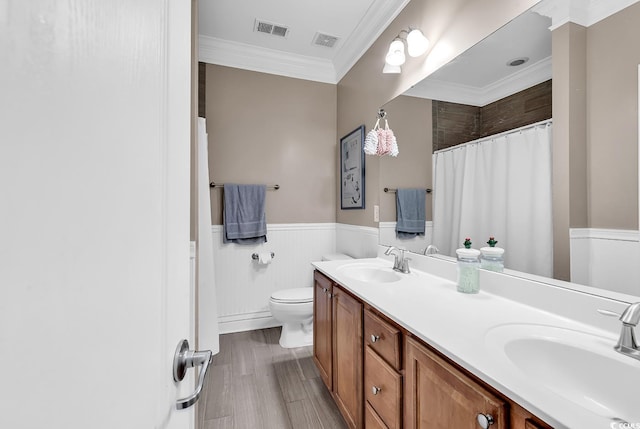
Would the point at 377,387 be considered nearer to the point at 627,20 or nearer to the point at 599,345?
the point at 599,345

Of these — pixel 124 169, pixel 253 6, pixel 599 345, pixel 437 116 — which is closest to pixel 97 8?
pixel 124 169

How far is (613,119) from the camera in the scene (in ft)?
2.97

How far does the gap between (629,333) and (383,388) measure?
76cm

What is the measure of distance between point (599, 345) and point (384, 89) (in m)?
1.94

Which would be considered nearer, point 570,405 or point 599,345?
point 570,405

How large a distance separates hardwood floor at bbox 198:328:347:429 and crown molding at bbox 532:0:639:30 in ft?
6.71

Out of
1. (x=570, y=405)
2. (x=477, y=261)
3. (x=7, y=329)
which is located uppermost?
(x=7, y=329)

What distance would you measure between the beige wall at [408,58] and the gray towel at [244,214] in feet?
2.70

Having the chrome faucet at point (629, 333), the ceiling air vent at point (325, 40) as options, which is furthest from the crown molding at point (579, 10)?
the ceiling air vent at point (325, 40)

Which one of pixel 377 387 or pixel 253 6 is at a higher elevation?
pixel 253 6

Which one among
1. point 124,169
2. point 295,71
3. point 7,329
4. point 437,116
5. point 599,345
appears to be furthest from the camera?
point 295,71

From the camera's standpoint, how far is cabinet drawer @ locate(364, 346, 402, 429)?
3.34 ft

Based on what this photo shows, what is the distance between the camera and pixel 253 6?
2.16 m

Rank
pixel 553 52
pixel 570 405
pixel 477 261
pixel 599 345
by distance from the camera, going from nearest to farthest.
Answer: pixel 570 405 → pixel 599 345 → pixel 553 52 → pixel 477 261
